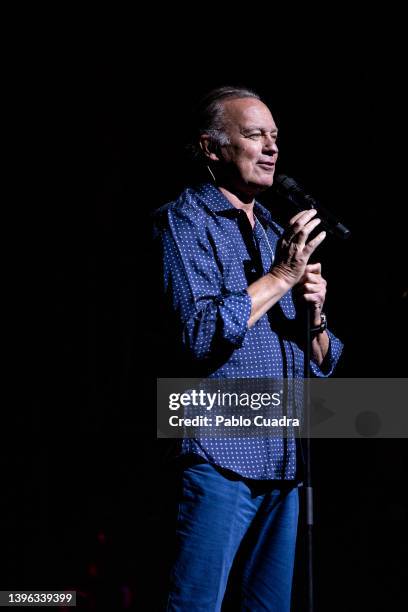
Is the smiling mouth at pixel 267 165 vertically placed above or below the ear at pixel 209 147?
below

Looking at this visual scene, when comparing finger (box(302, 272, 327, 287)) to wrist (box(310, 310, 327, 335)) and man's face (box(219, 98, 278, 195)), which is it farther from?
man's face (box(219, 98, 278, 195))

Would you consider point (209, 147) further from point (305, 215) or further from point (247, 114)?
point (305, 215)

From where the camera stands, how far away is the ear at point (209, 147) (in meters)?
1.84

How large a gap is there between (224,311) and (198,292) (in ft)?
0.29

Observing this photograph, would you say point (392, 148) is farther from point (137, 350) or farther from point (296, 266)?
point (296, 266)

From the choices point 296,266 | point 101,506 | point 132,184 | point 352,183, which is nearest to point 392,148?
point 352,183

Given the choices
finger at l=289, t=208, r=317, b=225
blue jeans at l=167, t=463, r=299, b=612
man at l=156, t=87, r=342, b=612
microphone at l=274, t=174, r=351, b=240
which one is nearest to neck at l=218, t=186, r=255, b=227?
man at l=156, t=87, r=342, b=612

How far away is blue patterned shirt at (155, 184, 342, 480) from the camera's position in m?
1.47

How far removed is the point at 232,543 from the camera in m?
1.47

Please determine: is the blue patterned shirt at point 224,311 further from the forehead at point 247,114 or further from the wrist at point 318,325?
the forehead at point 247,114

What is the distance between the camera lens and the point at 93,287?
3.07 meters

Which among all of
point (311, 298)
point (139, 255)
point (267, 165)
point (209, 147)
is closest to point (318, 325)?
point (311, 298)

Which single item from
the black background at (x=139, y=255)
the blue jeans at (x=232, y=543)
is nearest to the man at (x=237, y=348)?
the blue jeans at (x=232, y=543)

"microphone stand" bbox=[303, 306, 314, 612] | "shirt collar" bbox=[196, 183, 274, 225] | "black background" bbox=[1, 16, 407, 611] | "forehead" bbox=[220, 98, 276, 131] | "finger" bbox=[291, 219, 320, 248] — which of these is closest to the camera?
"microphone stand" bbox=[303, 306, 314, 612]
